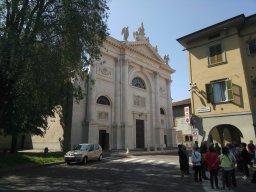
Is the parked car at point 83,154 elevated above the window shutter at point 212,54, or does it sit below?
below

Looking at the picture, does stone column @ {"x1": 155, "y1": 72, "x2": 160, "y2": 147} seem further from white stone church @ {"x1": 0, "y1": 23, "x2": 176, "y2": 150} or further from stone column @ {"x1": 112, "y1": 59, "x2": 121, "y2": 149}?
stone column @ {"x1": 112, "y1": 59, "x2": 121, "y2": 149}

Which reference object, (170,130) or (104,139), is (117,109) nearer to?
(104,139)

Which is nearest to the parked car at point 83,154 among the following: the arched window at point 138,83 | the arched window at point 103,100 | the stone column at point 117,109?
the stone column at point 117,109

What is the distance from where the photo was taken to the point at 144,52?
44.6 metres

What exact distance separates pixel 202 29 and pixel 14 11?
1174cm

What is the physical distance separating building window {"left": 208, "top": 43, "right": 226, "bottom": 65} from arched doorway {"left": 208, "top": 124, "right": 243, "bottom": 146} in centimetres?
495

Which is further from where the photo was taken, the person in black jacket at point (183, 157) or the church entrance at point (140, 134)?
the church entrance at point (140, 134)

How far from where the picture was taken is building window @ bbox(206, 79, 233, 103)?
627 inches

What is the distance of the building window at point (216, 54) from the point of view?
1684 cm

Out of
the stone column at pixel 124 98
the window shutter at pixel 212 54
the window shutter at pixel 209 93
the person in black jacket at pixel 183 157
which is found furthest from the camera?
the stone column at pixel 124 98

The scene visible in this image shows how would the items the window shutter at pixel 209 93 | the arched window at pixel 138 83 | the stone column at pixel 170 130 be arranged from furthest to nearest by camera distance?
the stone column at pixel 170 130
the arched window at pixel 138 83
the window shutter at pixel 209 93

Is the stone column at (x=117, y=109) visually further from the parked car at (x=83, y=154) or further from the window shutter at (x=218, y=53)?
the window shutter at (x=218, y=53)

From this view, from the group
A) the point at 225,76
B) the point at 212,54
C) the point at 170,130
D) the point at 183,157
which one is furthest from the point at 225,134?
the point at 170,130

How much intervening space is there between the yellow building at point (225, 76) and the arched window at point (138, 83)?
2414 cm
